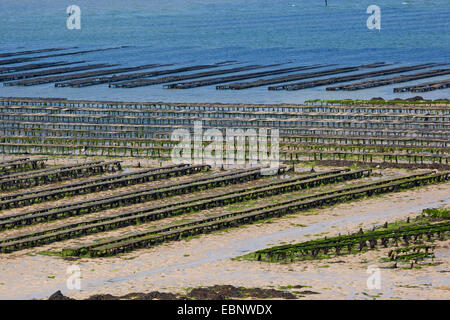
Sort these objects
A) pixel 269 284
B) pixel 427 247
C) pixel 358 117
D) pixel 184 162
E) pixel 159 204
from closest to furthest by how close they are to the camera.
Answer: pixel 269 284
pixel 427 247
pixel 159 204
pixel 184 162
pixel 358 117

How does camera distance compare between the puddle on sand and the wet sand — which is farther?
the puddle on sand

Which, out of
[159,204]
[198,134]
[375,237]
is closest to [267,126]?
[198,134]

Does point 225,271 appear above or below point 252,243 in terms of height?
below

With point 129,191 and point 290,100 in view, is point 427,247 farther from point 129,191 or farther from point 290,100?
point 290,100

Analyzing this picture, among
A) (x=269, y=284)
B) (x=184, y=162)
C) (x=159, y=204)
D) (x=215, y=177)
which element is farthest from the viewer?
(x=184, y=162)

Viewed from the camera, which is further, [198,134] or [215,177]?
[198,134]

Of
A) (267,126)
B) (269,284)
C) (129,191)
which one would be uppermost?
(267,126)

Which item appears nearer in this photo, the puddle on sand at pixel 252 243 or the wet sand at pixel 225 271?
the wet sand at pixel 225 271

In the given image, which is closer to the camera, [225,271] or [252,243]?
[225,271]

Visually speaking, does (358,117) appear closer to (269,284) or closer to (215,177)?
(215,177)
